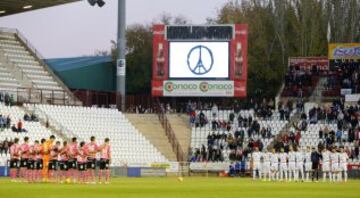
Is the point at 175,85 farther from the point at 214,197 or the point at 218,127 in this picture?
the point at 214,197

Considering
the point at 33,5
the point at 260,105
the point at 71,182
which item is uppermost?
the point at 33,5

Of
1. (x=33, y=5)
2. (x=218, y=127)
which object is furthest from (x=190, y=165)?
(x=33, y=5)

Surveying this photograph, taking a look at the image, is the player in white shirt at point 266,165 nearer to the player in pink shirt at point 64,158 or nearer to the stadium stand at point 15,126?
the stadium stand at point 15,126

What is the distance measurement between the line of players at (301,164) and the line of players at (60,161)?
1444 cm

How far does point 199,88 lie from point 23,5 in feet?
48.9

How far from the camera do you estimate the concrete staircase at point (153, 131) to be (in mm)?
72369

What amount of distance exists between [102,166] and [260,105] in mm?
31601

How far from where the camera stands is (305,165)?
5903 cm

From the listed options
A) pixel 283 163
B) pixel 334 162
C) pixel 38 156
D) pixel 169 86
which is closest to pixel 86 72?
pixel 169 86

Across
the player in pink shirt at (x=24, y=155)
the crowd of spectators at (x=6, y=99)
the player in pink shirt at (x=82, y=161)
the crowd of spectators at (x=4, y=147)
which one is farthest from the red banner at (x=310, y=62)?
the player in pink shirt at (x=82, y=161)

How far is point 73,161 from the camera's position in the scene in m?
46.7

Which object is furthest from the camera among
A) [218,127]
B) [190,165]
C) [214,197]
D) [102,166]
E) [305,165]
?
[218,127]

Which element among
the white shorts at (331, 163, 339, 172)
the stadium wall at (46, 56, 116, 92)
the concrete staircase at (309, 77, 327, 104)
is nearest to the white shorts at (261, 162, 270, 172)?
the white shorts at (331, 163, 339, 172)

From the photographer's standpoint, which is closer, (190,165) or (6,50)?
(190,165)
